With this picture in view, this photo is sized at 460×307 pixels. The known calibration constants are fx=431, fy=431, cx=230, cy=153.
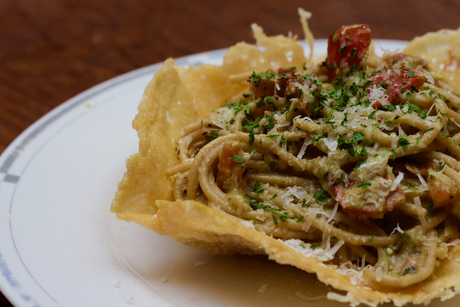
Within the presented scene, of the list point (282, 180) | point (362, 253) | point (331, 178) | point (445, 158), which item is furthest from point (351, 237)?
point (445, 158)

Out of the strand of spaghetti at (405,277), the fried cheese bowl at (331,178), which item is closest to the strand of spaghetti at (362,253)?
the fried cheese bowl at (331,178)

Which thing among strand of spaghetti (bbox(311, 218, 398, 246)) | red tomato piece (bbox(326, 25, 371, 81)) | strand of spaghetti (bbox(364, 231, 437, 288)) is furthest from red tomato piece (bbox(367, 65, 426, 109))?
strand of spaghetti (bbox(364, 231, 437, 288))

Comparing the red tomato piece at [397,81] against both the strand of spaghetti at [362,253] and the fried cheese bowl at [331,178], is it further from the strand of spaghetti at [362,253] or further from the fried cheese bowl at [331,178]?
the strand of spaghetti at [362,253]

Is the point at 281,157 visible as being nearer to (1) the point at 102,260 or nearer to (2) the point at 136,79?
(1) the point at 102,260

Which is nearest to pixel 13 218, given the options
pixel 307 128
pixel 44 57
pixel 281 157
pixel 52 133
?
pixel 52 133

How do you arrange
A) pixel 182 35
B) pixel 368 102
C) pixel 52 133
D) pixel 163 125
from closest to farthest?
pixel 368 102 → pixel 163 125 → pixel 52 133 → pixel 182 35

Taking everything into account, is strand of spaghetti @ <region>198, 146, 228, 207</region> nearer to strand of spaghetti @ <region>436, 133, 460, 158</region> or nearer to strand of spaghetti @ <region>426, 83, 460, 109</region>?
strand of spaghetti @ <region>436, 133, 460, 158</region>
